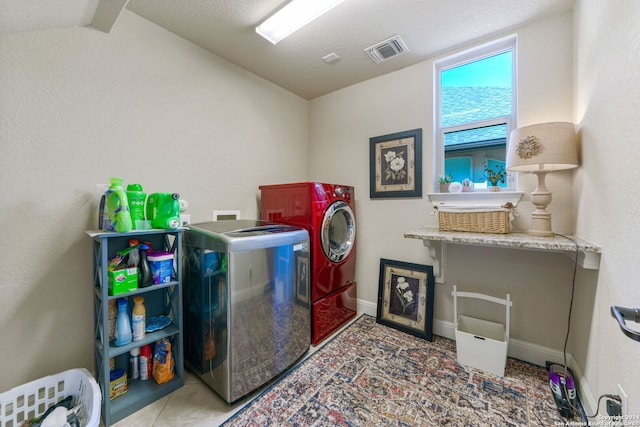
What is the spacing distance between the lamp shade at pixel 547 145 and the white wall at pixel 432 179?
35 cm

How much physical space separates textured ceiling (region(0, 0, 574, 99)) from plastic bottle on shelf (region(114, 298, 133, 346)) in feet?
5.03

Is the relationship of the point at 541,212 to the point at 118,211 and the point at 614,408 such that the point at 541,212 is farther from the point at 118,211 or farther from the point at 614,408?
the point at 118,211

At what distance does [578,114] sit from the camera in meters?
1.51

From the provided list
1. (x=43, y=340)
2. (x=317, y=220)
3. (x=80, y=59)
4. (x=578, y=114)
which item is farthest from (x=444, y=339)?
(x=80, y=59)

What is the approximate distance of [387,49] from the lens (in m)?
2.02

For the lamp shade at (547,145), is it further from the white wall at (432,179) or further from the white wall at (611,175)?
the white wall at (432,179)

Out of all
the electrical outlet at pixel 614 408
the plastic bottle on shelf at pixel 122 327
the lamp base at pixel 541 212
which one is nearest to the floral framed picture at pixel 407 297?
the lamp base at pixel 541 212

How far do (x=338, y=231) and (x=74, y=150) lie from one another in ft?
6.55

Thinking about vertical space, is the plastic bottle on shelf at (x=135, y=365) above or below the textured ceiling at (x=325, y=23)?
below

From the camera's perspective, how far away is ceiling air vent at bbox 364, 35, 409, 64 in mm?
1920

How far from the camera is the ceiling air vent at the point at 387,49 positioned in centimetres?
192

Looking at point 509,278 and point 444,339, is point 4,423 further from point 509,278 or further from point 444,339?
point 509,278

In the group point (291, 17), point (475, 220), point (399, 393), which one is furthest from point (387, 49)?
point (399, 393)

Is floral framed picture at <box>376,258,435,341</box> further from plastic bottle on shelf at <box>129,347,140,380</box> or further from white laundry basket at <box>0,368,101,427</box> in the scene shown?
white laundry basket at <box>0,368,101,427</box>
